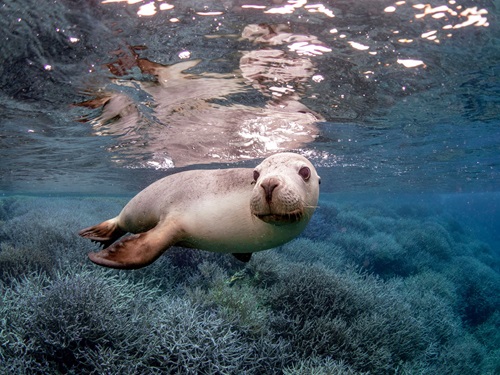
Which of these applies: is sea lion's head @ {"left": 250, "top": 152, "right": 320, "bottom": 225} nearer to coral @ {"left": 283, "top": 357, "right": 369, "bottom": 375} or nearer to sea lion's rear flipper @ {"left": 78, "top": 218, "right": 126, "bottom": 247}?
sea lion's rear flipper @ {"left": 78, "top": 218, "right": 126, "bottom": 247}

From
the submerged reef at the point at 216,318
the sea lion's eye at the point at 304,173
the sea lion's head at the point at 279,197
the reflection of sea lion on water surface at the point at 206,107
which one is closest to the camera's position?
the sea lion's head at the point at 279,197

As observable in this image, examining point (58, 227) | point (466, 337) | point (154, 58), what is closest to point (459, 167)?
point (466, 337)

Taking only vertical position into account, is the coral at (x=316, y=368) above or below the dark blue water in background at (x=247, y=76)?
below

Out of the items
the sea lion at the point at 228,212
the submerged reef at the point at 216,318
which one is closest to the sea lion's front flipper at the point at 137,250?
the sea lion at the point at 228,212

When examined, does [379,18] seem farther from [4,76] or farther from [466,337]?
[466,337]

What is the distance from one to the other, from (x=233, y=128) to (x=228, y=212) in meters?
7.70

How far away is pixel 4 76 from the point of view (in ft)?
21.1

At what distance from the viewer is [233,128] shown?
10312mm

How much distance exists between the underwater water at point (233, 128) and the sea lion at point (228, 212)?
1.97 metres

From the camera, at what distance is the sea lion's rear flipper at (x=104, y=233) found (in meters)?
3.82

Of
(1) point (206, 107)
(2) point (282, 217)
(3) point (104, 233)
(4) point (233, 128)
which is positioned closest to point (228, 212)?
(2) point (282, 217)

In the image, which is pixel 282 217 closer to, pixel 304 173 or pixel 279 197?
pixel 279 197

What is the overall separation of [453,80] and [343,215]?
518 inches

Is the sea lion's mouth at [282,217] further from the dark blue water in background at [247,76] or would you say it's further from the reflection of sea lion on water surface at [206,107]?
the reflection of sea lion on water surface at [206,107]
